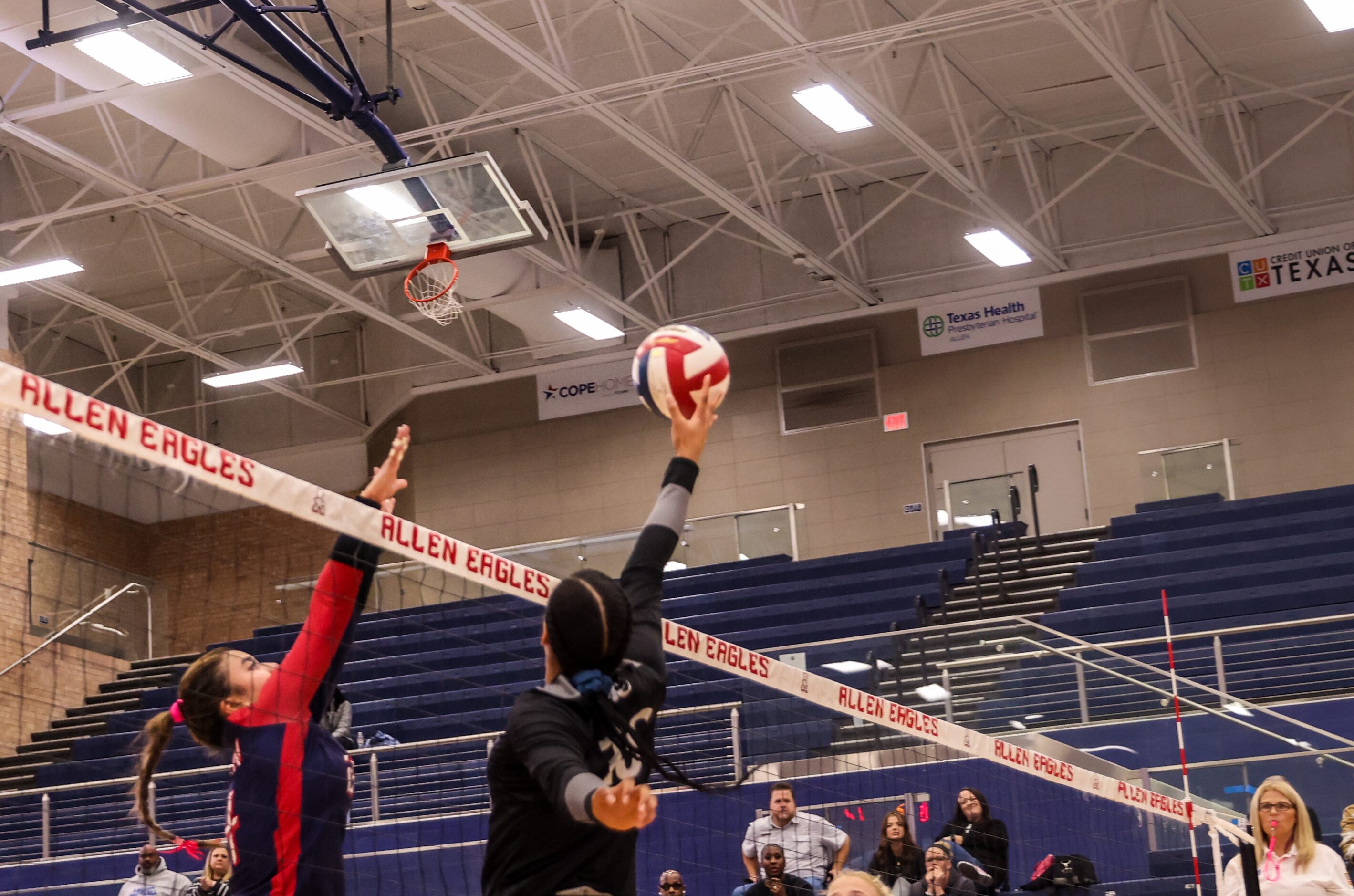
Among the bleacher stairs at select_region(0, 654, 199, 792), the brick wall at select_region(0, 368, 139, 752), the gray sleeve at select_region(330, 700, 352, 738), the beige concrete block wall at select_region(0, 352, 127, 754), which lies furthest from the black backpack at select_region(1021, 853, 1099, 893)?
the beige concrete block wall at select_region(0, 352, 127, 754)

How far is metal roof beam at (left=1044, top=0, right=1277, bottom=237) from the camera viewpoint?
631 inches

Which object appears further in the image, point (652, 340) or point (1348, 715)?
point (1348, 715)

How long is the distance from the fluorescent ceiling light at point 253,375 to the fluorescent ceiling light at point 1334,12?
13212 millimetres

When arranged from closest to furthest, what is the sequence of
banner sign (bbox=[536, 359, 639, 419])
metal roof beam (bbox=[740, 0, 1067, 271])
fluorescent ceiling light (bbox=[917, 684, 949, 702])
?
fluorescent ceiling light (bbox=[917, 684, 949, 702])
metal roof beam (bbox=[740, 0, 1067, 271])
banner sign (bbox=[536, 359, 639, 419])

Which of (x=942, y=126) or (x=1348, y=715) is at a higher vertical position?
(x=942, y=126)

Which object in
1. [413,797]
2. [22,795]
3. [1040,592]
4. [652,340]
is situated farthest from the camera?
[1040,592]

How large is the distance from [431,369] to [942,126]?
834 cm

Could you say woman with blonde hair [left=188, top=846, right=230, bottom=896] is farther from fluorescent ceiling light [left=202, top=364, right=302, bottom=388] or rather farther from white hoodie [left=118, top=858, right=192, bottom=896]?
fluorescent ceiling light [left=202, top=364, right=302, bottom=388]

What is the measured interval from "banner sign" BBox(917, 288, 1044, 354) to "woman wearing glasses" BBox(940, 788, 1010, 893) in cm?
1151

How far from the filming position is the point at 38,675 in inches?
804

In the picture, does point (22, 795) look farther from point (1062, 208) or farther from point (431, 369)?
point (1062, 208)

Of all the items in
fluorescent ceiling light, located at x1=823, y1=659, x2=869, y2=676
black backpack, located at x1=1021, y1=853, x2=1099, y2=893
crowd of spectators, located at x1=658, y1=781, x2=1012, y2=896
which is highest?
fluorescent ceiling light, located at x1=823, y1=659, x2=869, y2=676

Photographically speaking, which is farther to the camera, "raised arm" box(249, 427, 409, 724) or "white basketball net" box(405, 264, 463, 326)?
"white basketball net" box(405, 264, 463, 326)

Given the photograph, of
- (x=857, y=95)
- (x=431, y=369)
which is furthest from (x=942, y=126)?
(x=431, y=369)
